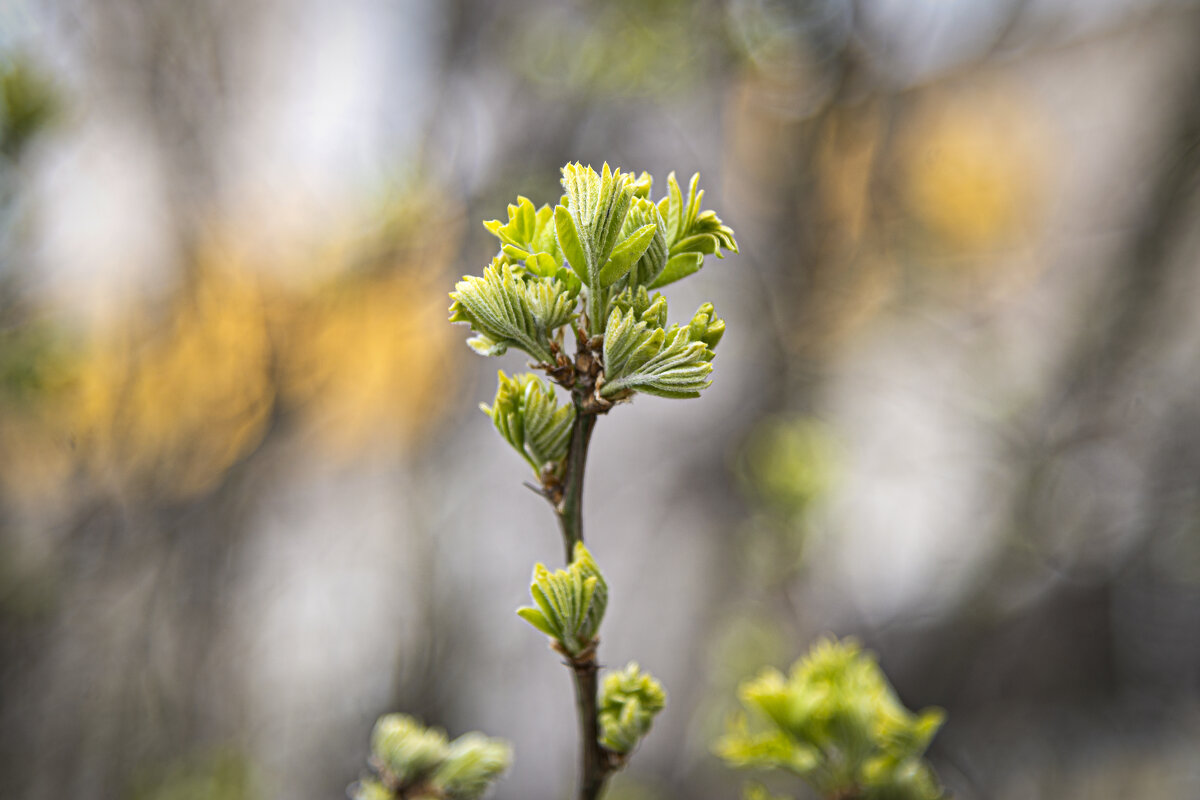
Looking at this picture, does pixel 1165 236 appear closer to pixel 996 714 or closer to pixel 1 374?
pixel 996 714

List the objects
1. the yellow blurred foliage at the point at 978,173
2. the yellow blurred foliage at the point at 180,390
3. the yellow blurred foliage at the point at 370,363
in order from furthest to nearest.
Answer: the yellow blurred foliage at the point at 978,173
the yellow blurred foliage at the point at 370,363
the yellow blurred foliage at the point at 180,390

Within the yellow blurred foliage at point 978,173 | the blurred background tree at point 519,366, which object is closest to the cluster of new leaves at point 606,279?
the blurred background tree at point 519,366

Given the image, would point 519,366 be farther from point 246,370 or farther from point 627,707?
point 627,707

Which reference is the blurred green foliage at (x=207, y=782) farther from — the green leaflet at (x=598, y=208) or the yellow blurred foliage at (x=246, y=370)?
the green leaflet at (x=598, y=208)

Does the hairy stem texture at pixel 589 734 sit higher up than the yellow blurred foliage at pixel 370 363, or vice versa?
the yellow blurred foliage at pixel 370 363

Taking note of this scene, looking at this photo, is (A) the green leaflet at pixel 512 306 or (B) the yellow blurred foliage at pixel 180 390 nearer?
(A) the green leaflet at pixel 512 306

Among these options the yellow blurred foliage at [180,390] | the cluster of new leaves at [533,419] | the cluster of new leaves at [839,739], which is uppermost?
the yellow blurred foliage at [180,390]

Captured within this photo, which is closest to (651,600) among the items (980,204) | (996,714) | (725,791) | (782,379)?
(725,791)
